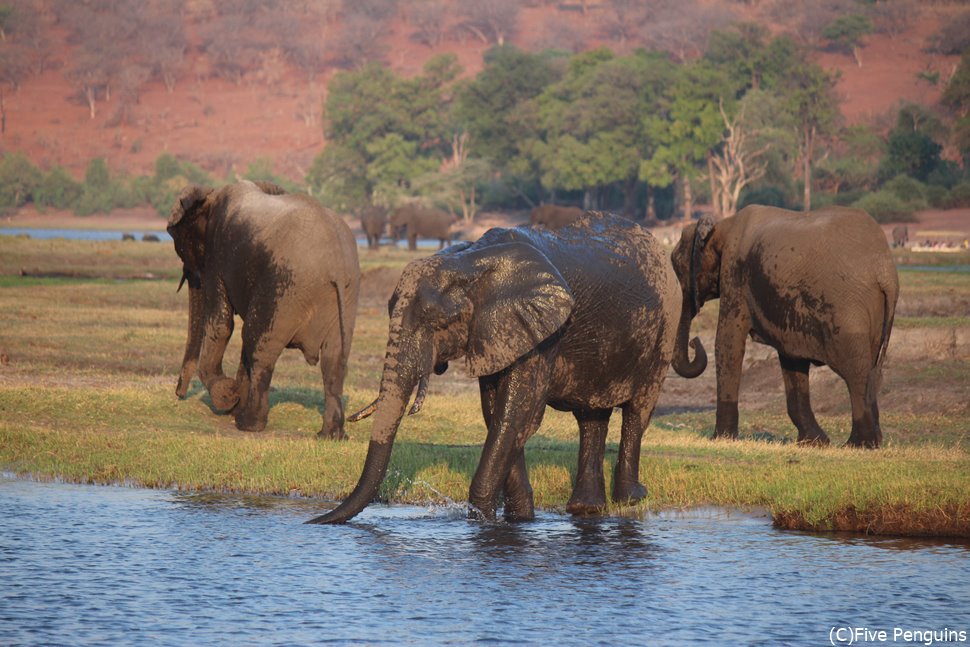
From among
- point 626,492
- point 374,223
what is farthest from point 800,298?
point 374,223

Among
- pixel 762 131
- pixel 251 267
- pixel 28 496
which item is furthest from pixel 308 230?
pixel 762 131

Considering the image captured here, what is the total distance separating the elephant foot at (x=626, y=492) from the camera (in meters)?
13.3

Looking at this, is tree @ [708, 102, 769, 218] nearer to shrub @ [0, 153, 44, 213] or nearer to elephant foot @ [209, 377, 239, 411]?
elephant foot @ [209, 377, 239, 411]

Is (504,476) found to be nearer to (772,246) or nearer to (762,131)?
(772,246)

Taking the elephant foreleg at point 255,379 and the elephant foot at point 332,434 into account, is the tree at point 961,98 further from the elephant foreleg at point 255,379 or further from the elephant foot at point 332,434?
the elephant foot at point 332,434

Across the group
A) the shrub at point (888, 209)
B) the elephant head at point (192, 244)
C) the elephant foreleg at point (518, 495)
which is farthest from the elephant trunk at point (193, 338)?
the shrub at point (888, 209)

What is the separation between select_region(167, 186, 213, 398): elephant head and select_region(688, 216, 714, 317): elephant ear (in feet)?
18.8

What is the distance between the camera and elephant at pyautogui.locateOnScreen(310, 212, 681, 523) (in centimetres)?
1113

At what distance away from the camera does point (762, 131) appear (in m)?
85.5

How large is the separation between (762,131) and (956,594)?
7712 cm

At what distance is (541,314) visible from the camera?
11.2 m

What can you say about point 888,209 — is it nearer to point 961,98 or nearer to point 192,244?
point 961,98

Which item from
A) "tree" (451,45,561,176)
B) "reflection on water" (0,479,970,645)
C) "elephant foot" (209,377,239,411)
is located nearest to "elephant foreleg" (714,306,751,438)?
"reflection on water" (0,479,970,645)

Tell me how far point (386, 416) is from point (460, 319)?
90cm
